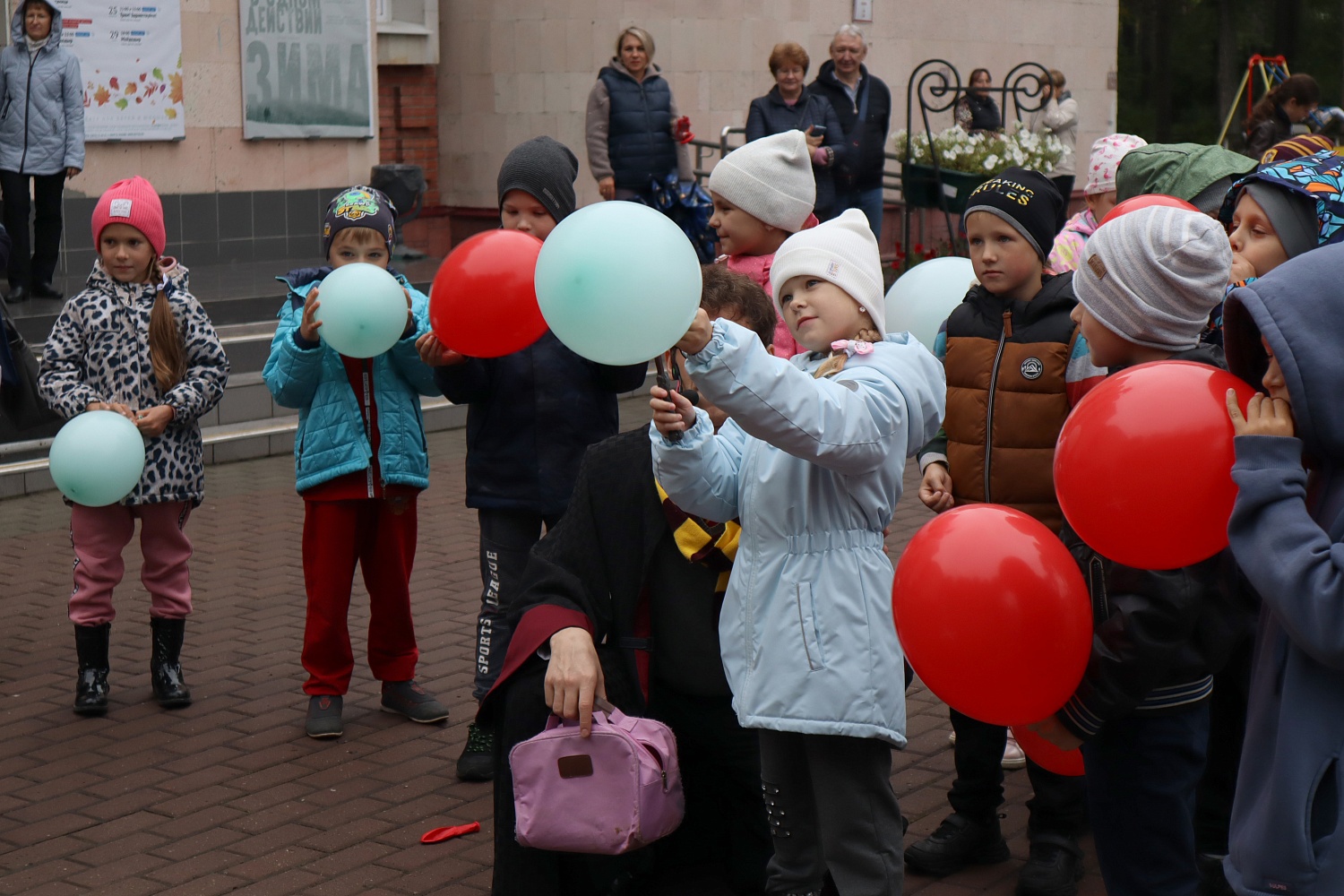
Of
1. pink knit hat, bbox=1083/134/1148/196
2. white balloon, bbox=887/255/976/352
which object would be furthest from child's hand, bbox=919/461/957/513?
pink knit hat, bbox=1083/134/1148/196

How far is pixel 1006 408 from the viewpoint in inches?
159

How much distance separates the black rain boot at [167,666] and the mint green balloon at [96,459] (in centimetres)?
58

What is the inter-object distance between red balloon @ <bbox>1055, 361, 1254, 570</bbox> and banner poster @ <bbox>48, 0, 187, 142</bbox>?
10.7 m

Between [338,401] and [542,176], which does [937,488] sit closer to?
[542,176]

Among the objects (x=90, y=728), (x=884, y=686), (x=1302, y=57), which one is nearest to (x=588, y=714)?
(x=884, y=686)

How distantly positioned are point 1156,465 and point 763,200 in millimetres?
2116

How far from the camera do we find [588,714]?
342 cm

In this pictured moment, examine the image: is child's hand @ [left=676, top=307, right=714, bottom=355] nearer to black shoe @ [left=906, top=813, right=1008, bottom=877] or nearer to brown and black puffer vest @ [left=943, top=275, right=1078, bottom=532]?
brown and black puffer vest @ [left=943, top=275, right=1078, bottom=532]

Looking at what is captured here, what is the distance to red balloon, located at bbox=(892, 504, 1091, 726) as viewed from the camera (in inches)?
104

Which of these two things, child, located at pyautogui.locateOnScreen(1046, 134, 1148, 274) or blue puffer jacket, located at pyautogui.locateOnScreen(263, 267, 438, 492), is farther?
child, located at pyautogui.locateOnScreen(1046, 134, 1148, 274)

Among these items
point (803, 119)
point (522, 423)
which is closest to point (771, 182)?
point (522, 423)

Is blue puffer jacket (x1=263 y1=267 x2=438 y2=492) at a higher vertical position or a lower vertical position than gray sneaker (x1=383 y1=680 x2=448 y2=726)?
higher

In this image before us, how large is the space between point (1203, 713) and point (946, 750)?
74.1 inches

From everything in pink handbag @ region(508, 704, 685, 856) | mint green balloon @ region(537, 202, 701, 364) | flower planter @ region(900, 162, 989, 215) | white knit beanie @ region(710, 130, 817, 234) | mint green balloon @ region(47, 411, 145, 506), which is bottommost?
pink handbag @ region(508, 704, 685, 856)
